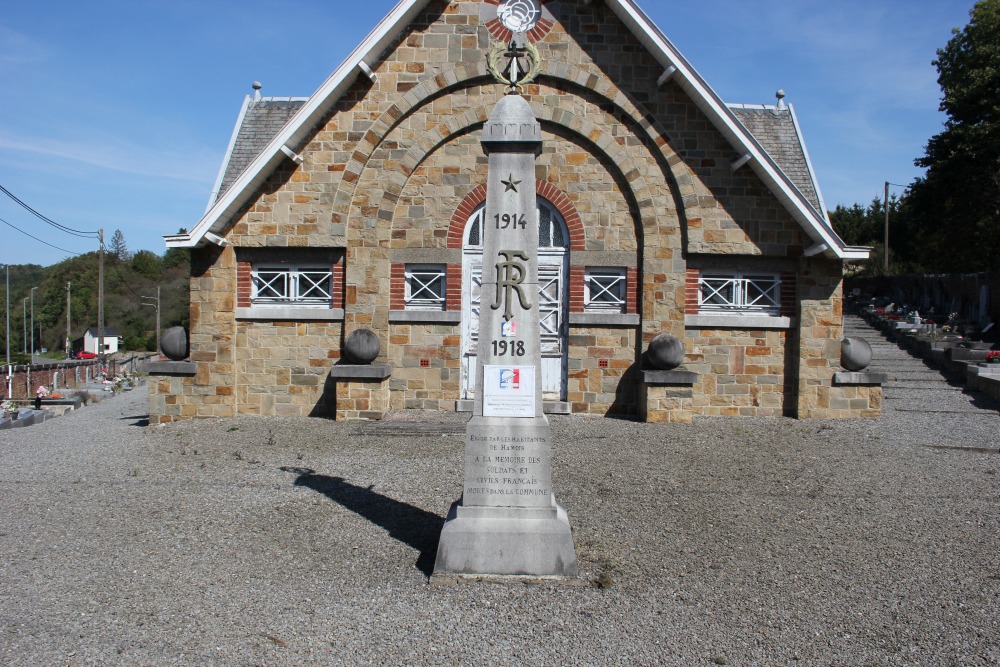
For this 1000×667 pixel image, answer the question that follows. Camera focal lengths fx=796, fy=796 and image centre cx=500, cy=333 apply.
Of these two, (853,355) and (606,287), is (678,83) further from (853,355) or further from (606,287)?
(853,355)

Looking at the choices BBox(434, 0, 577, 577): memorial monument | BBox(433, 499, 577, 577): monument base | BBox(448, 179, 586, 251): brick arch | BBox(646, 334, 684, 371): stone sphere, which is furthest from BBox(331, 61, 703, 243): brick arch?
BBox(433, 499, 577, 577): monument base

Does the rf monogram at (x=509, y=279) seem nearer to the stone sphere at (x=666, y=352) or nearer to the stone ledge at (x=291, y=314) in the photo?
the stone sphere at (x=666, y=352)

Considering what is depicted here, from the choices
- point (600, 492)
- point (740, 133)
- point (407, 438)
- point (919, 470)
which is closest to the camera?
point (600, 492)

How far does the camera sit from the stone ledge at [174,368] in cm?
1266

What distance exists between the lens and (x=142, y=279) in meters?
78.6

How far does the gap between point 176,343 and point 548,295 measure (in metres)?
6.08

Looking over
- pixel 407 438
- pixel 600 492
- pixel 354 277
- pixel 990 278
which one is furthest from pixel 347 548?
pixel 990 278

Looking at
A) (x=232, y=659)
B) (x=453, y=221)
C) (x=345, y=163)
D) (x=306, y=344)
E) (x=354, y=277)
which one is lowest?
(x=232, y=659)

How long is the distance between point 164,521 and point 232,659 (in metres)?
3.04

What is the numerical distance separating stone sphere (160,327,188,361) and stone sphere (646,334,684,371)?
7489mm

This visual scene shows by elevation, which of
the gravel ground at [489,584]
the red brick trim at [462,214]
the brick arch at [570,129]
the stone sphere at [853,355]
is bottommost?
the gravel ground at [489,584]

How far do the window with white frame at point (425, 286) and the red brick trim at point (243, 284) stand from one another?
2.58m

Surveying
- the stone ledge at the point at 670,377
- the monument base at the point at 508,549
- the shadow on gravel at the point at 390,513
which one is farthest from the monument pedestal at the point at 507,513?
the stone ledge at the point at 670,377

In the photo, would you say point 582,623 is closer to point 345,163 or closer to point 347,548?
point 347,548
